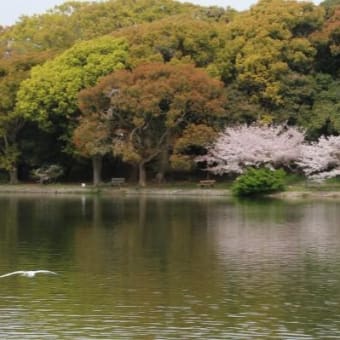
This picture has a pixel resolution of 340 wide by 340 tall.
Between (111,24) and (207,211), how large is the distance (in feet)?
117

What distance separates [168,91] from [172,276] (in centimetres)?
3073

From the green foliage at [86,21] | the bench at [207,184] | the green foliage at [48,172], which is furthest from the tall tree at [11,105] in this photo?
the bench at [207,184]

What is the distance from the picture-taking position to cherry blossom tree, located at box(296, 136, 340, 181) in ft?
165

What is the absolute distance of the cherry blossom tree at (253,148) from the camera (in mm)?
51625

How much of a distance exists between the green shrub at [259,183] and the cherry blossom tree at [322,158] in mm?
3801

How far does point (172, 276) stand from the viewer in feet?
65.7

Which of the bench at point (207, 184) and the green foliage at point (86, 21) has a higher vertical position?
the green foliage at point (86, 21)

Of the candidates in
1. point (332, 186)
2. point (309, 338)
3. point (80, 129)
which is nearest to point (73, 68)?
point (80, 129)

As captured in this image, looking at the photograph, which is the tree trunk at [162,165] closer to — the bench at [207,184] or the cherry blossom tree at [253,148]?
the cherry blossom tree at [253,148]

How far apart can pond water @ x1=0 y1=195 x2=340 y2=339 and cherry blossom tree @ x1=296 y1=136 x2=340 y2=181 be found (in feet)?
44.6

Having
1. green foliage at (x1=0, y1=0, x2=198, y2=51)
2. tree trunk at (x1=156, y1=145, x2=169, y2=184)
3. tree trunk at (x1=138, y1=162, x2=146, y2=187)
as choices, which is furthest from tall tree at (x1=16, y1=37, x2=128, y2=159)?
green foliage at (x1=0, y1=0, x2=198, y2=51)

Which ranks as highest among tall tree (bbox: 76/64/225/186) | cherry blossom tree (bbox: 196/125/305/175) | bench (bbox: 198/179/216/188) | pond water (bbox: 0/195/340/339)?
tall tree (bbox: 76/64/225/186)

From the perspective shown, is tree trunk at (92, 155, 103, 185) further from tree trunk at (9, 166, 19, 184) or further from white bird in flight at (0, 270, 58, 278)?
white bird in flight at (0, 270, 58, 278)

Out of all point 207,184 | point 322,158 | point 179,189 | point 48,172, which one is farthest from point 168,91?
point 48,172
